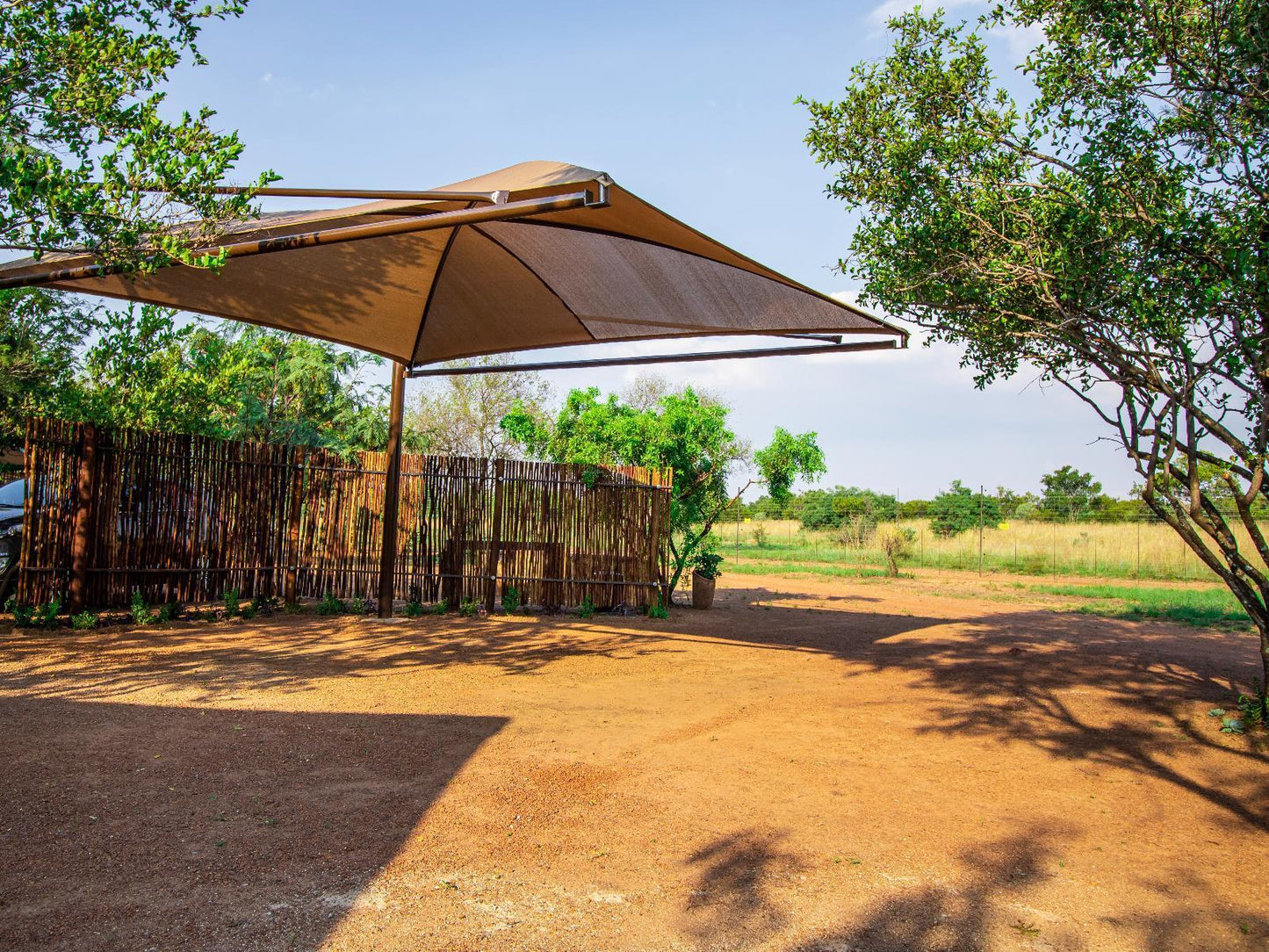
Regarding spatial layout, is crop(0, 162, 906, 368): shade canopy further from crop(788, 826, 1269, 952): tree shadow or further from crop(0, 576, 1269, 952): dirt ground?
crop(788, 826, 1269, 952): tree shadow

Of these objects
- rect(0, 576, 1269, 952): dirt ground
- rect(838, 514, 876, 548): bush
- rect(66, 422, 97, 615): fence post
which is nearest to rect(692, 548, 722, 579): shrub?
rect(0, 576, 1269, 952): dirt ground

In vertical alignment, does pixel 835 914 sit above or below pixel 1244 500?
below

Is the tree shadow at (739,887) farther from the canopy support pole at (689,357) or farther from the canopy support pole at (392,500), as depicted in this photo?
the canopy support pole at (392,500)

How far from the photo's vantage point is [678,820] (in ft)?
10.6

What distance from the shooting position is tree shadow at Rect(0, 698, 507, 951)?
227 centimetres

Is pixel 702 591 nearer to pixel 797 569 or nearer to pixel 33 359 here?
pixel 33 359

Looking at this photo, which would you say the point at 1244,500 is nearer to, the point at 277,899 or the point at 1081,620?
the point at 277,899

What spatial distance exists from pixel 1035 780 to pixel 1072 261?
9.82ft

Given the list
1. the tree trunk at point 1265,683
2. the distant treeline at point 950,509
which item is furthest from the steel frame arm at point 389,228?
the distant treeline at point 950,509

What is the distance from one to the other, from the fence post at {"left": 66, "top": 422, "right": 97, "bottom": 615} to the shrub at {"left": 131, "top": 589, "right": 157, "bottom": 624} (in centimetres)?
41

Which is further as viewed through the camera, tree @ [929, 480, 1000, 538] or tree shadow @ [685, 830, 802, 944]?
tree @ [929, 480, 1000, 538]

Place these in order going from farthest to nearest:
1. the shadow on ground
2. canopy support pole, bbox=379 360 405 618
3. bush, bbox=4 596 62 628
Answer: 1. canopy support pole, bbox=379 360 405 618
2. bush, bbox=4 596 62 628
3. the shadow on ground

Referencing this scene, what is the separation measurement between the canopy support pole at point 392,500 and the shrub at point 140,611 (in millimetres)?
2117

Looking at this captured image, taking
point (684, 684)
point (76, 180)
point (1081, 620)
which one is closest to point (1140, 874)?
point (684, 684)
